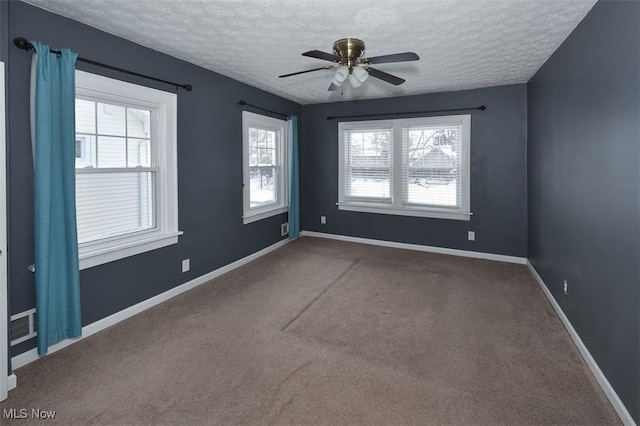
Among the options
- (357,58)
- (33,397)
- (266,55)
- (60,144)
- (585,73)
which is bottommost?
(33,397)

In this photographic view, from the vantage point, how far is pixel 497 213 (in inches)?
194

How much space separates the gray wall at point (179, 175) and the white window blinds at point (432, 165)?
7.12 feet

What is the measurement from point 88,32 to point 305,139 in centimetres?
390

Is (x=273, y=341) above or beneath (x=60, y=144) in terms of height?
beneath

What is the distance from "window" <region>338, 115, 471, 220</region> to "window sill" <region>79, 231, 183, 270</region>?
324 cm

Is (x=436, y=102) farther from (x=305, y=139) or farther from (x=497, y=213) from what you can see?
(x=305, y=139)

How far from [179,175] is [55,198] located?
131 centimetres

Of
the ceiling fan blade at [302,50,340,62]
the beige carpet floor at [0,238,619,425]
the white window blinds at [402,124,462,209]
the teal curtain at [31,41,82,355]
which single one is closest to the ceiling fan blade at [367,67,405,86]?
the ceiling fan blade at [302,50,340,62]

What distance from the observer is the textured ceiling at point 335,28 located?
2.42 meters

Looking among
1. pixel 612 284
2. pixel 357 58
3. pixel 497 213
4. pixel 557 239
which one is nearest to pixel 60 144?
pixel 357 58

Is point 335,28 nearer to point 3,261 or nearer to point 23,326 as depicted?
point 3,261

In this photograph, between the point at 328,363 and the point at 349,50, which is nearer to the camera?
the point at 328,363

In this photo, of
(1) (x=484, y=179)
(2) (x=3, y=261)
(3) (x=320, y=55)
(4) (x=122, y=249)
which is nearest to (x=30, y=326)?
(2) (x=3, y=261)

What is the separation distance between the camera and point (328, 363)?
2402 millimetres
